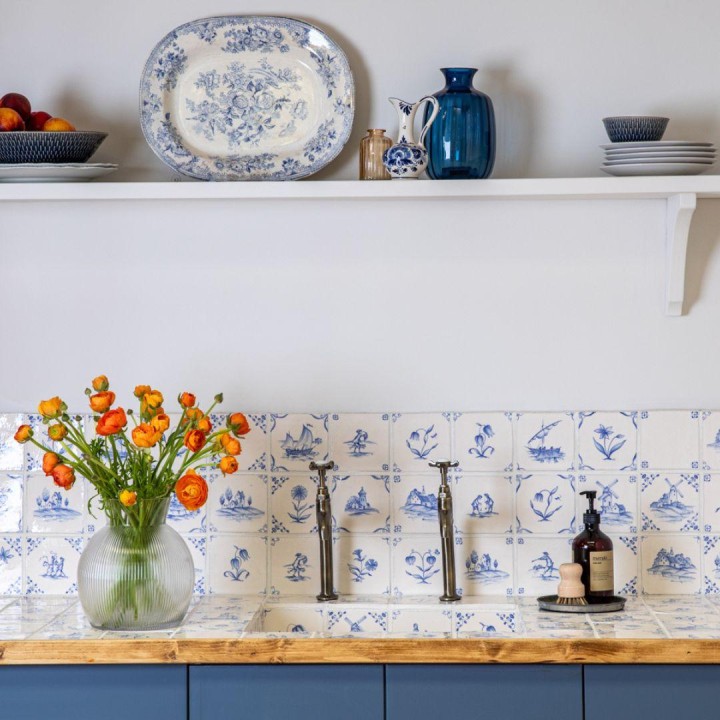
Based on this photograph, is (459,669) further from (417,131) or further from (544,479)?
(417,131)

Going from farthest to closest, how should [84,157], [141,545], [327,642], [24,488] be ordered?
[24,488]
[84,157]
[141,545]
[327,642]

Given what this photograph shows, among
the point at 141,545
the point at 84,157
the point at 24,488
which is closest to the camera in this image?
the point at 141,545

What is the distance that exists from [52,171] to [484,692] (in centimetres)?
126

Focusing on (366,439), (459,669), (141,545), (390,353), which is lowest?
(459,669)

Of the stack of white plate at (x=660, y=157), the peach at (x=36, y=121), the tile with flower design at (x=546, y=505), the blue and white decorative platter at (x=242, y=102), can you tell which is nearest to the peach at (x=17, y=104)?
the peach at (x=36, y=121)

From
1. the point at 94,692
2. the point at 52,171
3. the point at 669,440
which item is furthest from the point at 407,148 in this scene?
the point at 94,692

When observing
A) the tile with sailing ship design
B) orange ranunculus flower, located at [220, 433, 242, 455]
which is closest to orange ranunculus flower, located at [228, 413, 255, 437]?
orange ranunculus flower, located at [220, 433, 242, 455]

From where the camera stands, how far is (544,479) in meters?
2.33

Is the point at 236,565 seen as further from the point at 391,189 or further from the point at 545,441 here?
the point at 391,189

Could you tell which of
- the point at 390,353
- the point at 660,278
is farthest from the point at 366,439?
the point at 660,278

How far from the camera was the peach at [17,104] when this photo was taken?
222 centimetres

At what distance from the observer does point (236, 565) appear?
7.70 feet

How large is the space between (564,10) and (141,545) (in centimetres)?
136

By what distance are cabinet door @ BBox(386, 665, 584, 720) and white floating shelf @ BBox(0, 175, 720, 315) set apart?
0.88 m
